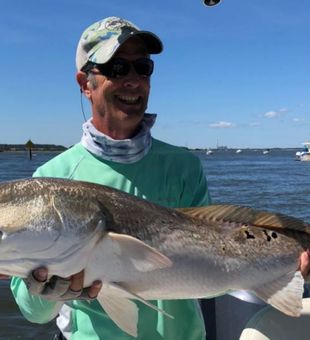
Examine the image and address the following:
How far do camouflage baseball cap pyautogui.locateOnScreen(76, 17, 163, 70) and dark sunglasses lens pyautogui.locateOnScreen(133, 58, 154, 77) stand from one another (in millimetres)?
98

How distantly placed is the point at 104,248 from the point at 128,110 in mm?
1051

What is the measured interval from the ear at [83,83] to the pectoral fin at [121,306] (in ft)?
4.56

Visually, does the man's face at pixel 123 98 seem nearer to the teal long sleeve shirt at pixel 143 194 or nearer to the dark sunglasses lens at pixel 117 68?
the dark sunglasses lens at pixel 117 68

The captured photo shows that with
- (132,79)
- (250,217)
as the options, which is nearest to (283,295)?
(250,217)

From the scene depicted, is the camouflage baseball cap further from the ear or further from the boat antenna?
the boat antenna

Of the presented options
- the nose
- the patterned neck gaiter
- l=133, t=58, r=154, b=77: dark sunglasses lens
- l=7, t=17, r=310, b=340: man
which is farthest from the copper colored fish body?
l=133, t=58, r=154, b=77: dark sunglasses lens

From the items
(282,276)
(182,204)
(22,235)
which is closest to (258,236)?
(282,276)

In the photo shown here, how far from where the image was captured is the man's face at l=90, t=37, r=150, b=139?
331 cm

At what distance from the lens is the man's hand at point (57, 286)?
2.51 m

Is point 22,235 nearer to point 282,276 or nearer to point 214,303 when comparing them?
point 282,276

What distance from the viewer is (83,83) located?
356 centimetres

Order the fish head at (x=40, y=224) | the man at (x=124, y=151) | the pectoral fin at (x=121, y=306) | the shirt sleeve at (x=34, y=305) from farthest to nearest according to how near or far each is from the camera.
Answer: the man at (x=124, y=151) → the shirt sleeve at (x=34, y=305) → the pectoral fin at (x=121, y=306) → the fish head at (x=40, y=224)

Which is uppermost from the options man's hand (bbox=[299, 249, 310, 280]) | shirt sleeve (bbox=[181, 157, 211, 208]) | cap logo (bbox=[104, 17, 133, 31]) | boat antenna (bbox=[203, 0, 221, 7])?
boat antenna (bbox=[203, 0, 221, 7])

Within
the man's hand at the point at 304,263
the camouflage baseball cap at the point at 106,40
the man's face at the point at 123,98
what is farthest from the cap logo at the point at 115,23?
the man's hand at the point at 304,263
